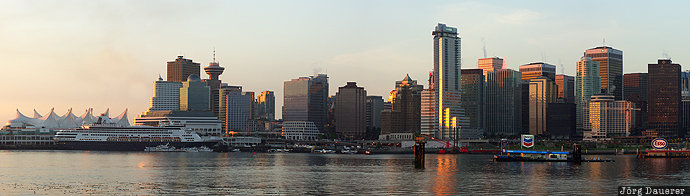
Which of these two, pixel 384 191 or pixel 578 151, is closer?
pixel 384 191

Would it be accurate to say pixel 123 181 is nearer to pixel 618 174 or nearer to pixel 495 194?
pixel 495 194

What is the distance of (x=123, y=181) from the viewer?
4247 inches

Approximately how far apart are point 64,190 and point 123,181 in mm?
14772

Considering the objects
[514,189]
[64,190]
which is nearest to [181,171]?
[64,190]

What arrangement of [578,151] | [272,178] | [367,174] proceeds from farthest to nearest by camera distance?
[578,151]
[367,174]
[272,178]

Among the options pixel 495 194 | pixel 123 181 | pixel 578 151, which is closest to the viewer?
pixel 495 194

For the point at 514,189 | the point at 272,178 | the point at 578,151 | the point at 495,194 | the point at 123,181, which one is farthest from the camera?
Result: the point at 578,151

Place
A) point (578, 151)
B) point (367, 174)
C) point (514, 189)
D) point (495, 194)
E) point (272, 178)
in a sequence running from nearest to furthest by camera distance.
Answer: point (495, 194) → point (514, 189) → point (272, 178) → point (367, 174) → point (578, 151)

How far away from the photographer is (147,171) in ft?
433

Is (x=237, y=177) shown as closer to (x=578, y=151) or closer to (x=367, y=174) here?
(x=367, y=174)

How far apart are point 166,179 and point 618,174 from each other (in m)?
69.1

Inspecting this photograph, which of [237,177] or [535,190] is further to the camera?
[237,177]

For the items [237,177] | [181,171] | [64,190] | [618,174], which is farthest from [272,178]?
[618,174]

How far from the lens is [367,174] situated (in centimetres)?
12781
